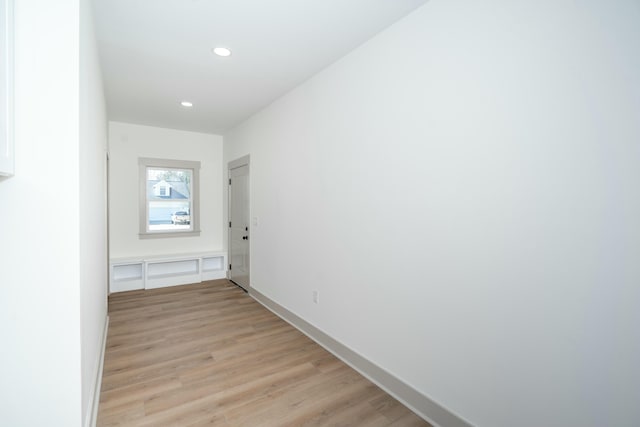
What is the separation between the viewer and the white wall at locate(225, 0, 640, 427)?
4.11 ft

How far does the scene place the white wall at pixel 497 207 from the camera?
1252mm

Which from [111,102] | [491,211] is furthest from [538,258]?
[111,102]

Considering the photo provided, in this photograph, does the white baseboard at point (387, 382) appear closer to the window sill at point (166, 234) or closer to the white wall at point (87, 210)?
the white wall at point (87, 210)

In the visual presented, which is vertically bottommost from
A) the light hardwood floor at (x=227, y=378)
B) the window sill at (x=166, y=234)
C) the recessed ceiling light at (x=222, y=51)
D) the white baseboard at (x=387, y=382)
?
the light hardwood floor at (x=227, y=378)

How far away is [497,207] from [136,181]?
17.6ft

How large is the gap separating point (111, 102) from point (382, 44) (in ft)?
11.8

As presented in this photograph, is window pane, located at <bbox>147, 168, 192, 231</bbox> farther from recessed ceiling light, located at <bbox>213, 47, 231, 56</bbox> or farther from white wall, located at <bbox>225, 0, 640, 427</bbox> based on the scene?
white wall, located at <bbox>225, 0, 640, 427</bbox>

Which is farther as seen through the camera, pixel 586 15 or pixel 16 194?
pixel 586 15

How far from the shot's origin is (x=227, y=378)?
243cm

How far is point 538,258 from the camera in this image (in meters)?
1.47

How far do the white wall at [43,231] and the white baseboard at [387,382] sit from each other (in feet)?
6.24

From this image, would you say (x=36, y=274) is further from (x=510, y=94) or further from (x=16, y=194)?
(x=510, y=94)

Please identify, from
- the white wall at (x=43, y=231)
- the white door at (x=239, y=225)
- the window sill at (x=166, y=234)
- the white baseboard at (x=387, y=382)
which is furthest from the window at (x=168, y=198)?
the white wall at (x=43, y=231)

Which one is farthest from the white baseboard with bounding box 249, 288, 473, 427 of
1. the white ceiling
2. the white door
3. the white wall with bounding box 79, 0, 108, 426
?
the white ceiling
